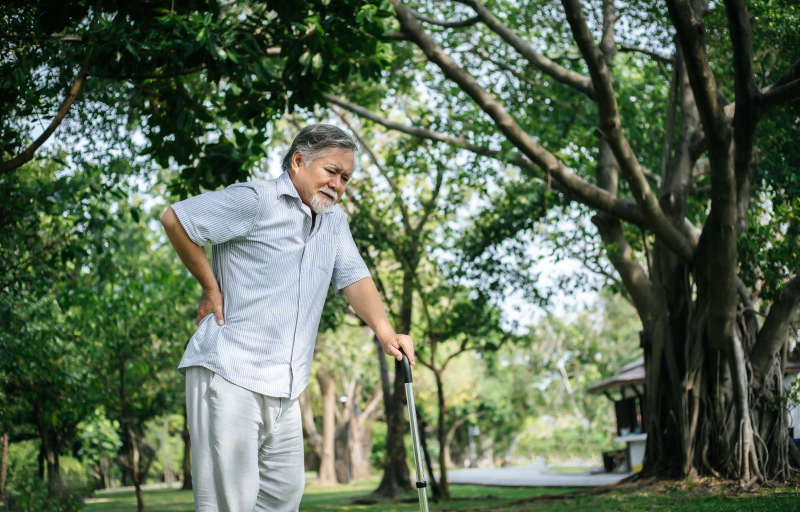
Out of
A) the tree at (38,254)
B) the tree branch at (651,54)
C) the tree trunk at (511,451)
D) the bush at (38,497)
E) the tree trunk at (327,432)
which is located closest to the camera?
the tree at (38,254)

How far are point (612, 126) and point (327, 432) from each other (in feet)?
63.5

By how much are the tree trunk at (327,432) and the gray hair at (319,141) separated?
21433mm

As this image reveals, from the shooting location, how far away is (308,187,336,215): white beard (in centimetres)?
288

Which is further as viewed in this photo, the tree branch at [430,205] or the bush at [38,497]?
the tree branch at [430,205]

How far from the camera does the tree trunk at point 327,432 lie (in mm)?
24203

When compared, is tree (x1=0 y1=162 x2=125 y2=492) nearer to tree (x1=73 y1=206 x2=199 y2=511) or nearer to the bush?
the bush

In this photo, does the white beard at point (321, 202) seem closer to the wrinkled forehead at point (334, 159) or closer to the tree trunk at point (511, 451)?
the wrinkled forehead at point (334, 159)

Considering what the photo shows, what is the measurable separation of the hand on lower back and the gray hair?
0.61 m

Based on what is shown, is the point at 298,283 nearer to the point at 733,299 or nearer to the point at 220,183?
the point at 220,183

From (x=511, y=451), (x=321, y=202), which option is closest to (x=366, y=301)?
(x=321, y=202)

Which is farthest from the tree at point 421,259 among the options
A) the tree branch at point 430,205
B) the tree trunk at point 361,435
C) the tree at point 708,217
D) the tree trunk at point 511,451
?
the tree trunk at point 511,451

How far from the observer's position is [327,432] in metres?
24.4

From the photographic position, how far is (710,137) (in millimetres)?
6766

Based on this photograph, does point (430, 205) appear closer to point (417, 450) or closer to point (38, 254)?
point (38, 254)
